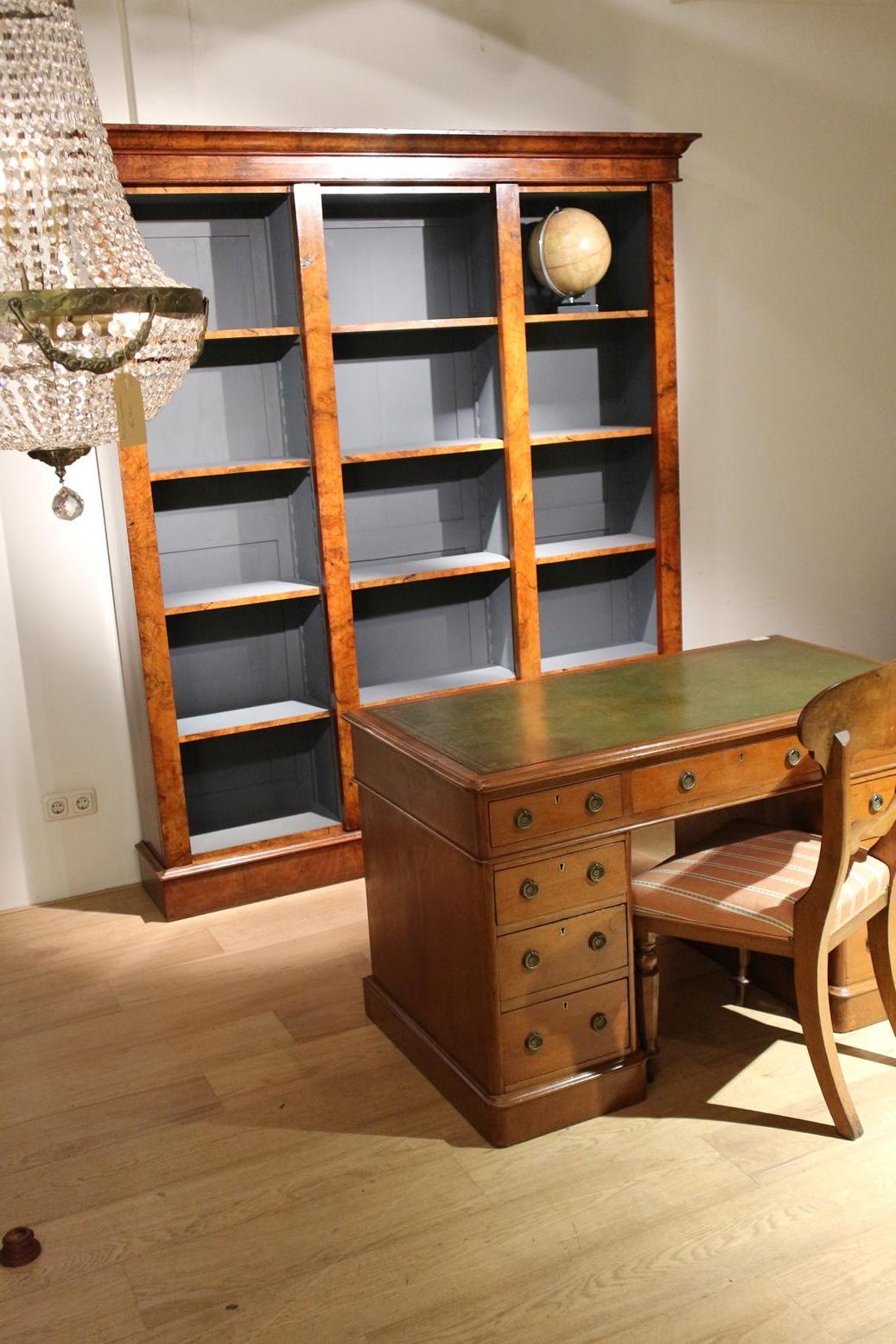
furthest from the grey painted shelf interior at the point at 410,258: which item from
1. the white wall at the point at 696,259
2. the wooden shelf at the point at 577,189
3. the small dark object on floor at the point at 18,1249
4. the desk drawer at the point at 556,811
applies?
the small dark object on floor at the point at 18,1249

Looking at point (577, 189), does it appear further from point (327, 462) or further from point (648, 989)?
point (648, 989)

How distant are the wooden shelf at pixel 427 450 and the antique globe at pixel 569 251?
2.00 ft

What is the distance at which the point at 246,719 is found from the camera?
4.23m

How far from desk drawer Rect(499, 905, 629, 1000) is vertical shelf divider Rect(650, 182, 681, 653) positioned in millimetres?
1961

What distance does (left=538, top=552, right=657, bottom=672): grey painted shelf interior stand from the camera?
16.2 ft

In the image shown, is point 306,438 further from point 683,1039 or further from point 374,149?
point 683,1039

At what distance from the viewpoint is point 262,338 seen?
4238 mm

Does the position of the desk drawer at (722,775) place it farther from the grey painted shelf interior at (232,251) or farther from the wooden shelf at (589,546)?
the grey painted shelf interior at (232,251)

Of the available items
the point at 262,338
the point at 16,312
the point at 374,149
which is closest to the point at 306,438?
the point at 262,338

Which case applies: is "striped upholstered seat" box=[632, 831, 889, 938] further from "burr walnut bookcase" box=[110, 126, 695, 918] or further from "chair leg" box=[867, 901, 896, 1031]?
"burr walnut bookcase" box=[110, 126, 695, 918]

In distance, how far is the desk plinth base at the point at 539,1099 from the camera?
2742 millimetres

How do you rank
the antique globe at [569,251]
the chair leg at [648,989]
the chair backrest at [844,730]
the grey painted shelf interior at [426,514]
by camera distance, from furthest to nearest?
the grey painted shelf interior at [426,514] → the antique globe at [569,251] → the chair leg at [648,989] → the chair backrest at [844,730]

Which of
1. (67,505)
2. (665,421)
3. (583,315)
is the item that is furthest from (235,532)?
(67,505)

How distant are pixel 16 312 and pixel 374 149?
2.60m
